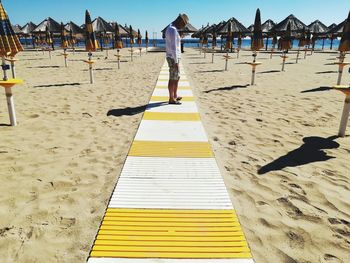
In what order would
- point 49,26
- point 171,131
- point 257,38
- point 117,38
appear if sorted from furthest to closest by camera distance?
point 49,26 → point 117,38 → point 257,38 → point 171,131

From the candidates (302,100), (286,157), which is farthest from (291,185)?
(302,100)

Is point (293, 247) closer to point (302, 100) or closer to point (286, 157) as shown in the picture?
point (286, 157)

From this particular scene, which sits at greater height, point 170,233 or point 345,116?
point 345,116

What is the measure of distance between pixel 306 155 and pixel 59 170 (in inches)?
152

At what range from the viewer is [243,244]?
248cm

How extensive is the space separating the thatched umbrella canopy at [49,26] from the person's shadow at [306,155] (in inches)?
1234

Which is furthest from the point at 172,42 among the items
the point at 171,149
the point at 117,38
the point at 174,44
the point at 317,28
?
the point at 317,28

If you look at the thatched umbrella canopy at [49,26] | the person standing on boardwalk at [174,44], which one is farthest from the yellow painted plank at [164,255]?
the thatched umbrella canopy at [49,26]

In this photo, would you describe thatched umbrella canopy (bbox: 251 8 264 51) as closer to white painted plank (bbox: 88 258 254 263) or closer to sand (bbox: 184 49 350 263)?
sand (bbox: 184 49 350 263)

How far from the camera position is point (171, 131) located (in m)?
5.42

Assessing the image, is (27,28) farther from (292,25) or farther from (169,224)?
(169,224)

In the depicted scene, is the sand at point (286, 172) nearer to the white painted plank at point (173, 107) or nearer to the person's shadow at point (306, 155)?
the person's shadow at point (306, 155)

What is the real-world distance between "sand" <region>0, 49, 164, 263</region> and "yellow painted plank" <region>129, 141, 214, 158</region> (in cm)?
23

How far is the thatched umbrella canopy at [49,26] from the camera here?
29978 millimetres
